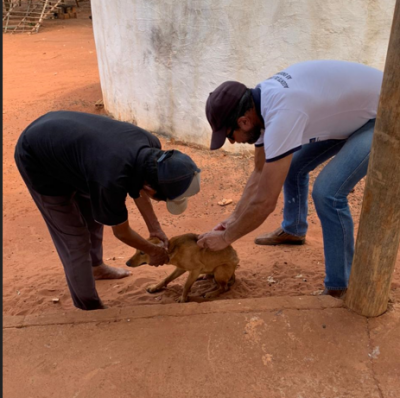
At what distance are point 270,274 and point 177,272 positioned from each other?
3.11ft

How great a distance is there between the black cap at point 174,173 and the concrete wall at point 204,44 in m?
4.56

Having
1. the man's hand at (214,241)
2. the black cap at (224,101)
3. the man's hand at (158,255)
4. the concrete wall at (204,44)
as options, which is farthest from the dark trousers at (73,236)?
the concrete wall at (204,44)

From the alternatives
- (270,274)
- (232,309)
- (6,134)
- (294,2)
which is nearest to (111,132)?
(232,309)

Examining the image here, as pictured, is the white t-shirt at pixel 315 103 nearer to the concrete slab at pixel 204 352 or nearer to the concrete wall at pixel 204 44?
the concrete slab at pixel 204 352

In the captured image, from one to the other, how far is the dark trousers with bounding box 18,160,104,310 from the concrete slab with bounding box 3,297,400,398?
1.42 ft

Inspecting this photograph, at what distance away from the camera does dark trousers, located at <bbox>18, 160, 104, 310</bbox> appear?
11.3 feet

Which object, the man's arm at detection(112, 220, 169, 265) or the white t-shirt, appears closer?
the white t-shirt

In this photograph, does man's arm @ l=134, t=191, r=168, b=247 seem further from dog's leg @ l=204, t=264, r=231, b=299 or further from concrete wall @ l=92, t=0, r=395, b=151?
concrete wall @ l=92, t=0, r=395, b=151

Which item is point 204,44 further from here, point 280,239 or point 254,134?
point 254,134

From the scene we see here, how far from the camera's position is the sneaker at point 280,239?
→ 15.8 ft

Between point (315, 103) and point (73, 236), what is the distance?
6.97ft

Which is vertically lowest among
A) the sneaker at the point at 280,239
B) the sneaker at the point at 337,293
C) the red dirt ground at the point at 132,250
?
the red dirt ground at the point at 132,250

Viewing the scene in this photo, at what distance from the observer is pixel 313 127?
3.01 m

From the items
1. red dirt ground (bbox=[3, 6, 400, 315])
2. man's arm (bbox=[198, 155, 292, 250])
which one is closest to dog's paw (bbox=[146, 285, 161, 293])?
red dirt ground (bbox=[3, 6, 400, 315])
